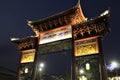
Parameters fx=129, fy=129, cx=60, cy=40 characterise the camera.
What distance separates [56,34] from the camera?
38.1ft

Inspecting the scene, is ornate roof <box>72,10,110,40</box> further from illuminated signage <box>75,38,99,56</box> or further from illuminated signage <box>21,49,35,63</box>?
illuminated signage <box>21,49,35,63</box>

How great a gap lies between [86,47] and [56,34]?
10.3 ft

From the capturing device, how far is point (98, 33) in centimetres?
969

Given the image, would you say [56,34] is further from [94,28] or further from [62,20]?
[94,28]

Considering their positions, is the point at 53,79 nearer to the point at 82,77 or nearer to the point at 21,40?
the point at 21,40

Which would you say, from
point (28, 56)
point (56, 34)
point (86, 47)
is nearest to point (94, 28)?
point (86, 47)

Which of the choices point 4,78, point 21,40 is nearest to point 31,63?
point 21,40

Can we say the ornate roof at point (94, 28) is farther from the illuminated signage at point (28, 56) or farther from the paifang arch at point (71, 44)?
the illuminated signage at point (28, 56)

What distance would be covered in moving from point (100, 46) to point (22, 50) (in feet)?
25.6

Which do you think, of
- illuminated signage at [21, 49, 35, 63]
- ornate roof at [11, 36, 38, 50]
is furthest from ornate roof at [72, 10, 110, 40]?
illuminated signage at [21, 49, 35, 63]

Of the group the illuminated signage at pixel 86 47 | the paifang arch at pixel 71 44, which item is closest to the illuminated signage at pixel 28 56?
the paifang arch at pixel 71 44

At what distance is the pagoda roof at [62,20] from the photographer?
10906mm

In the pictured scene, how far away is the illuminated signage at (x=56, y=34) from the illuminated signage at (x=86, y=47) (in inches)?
45.3

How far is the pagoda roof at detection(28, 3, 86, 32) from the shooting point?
35.8 ft
